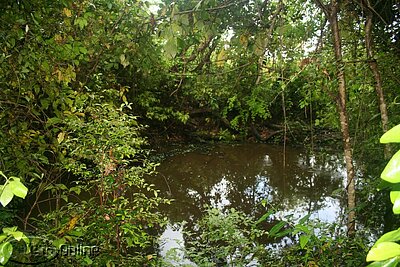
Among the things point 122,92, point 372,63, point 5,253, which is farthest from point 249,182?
point 5,253

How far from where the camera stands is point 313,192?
16.6 feet

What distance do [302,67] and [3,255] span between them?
1881 millimetres

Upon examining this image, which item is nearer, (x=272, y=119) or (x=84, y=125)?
(x=84, y=125)

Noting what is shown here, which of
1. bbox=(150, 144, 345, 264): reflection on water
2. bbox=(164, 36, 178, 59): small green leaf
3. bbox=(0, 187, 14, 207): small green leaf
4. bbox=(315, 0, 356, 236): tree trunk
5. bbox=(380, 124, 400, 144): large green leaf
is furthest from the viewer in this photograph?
bbox=(150, 144, 345, 264): reflection on water

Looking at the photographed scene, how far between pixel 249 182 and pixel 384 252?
5.37m

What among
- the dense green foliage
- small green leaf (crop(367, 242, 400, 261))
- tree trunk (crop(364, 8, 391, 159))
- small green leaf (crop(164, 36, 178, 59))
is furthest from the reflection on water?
small green leaf (crop(367, 242, 400, 261))

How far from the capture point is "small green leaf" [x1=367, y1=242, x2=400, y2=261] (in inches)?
13.8

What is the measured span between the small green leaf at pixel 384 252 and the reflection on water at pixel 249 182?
338 centimetres

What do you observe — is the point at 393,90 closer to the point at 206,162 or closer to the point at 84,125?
the point at 84,125

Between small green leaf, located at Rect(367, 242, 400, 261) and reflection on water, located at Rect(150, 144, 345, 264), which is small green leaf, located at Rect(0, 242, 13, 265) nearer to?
small green leaf, located at Rect(367, 242, 400, 261)

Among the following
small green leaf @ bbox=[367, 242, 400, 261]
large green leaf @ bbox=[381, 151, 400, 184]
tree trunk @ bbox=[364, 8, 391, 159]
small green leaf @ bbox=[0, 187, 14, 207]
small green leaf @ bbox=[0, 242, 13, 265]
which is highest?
tree trunk @ bbox=[364, 8, 391, 159]

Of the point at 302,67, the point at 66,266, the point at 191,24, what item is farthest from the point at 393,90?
the point at 66,266

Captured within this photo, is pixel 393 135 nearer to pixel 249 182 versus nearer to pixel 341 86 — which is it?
pixel 341 86

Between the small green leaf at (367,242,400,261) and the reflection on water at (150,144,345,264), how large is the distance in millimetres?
3378
